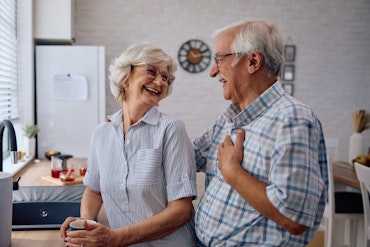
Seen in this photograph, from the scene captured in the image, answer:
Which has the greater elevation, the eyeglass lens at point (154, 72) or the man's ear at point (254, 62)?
the man's ear at point (254, 62)

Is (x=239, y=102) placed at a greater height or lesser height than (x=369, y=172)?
greater

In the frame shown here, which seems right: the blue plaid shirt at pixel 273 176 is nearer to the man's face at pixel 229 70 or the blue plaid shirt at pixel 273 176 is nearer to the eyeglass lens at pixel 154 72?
the man's face at pixel 229 70

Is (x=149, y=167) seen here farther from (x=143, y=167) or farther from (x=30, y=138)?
(x=30, y=138)

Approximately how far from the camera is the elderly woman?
1.42 meters

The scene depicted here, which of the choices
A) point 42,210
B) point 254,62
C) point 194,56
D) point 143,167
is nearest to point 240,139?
point 254,62

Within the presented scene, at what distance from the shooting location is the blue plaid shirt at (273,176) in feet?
3.87

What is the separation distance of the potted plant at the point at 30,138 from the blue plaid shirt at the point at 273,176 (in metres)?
2.53

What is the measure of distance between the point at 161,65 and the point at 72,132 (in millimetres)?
2538

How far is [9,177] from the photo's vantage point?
4.77 ft

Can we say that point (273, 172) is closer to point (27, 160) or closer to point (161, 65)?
point (161, 65)

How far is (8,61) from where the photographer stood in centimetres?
344

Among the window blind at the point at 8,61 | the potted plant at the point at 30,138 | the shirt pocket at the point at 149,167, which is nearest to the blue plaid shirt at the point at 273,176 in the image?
the shirt pocket at the point at 149,167

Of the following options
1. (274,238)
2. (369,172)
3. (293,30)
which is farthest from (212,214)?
(293,30)

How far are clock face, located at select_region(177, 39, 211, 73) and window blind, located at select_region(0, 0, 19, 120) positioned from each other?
198 centimetres
